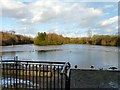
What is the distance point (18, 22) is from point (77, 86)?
4.79 m

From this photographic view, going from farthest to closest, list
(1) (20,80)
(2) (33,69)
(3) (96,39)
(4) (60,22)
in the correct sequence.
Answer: (4) (60,22)
(3) (96,39)
(1) (20,80)
(2) (33,69)

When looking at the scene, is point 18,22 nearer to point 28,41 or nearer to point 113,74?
point 28,41

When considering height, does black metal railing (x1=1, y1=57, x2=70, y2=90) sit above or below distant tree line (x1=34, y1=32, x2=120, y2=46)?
below

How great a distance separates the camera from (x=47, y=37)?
26.3 feet

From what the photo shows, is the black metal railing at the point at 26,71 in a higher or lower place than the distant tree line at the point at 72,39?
lower

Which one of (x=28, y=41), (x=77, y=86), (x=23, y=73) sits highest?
(x=28, y=41)

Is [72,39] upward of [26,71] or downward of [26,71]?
upward

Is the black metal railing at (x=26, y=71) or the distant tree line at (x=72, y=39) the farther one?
the distant tree line at (x=72, y=39)

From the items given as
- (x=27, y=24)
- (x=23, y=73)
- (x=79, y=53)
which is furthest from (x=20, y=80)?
(x=79, y=53)

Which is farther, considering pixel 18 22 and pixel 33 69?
pixel 18 22

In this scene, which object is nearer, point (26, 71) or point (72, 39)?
point (26, 71)

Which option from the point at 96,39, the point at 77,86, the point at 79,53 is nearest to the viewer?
the point at 77,86

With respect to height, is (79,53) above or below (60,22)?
below

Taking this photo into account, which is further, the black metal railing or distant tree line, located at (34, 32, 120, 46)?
distant tree line, located at (34, 32, 120, 46)
